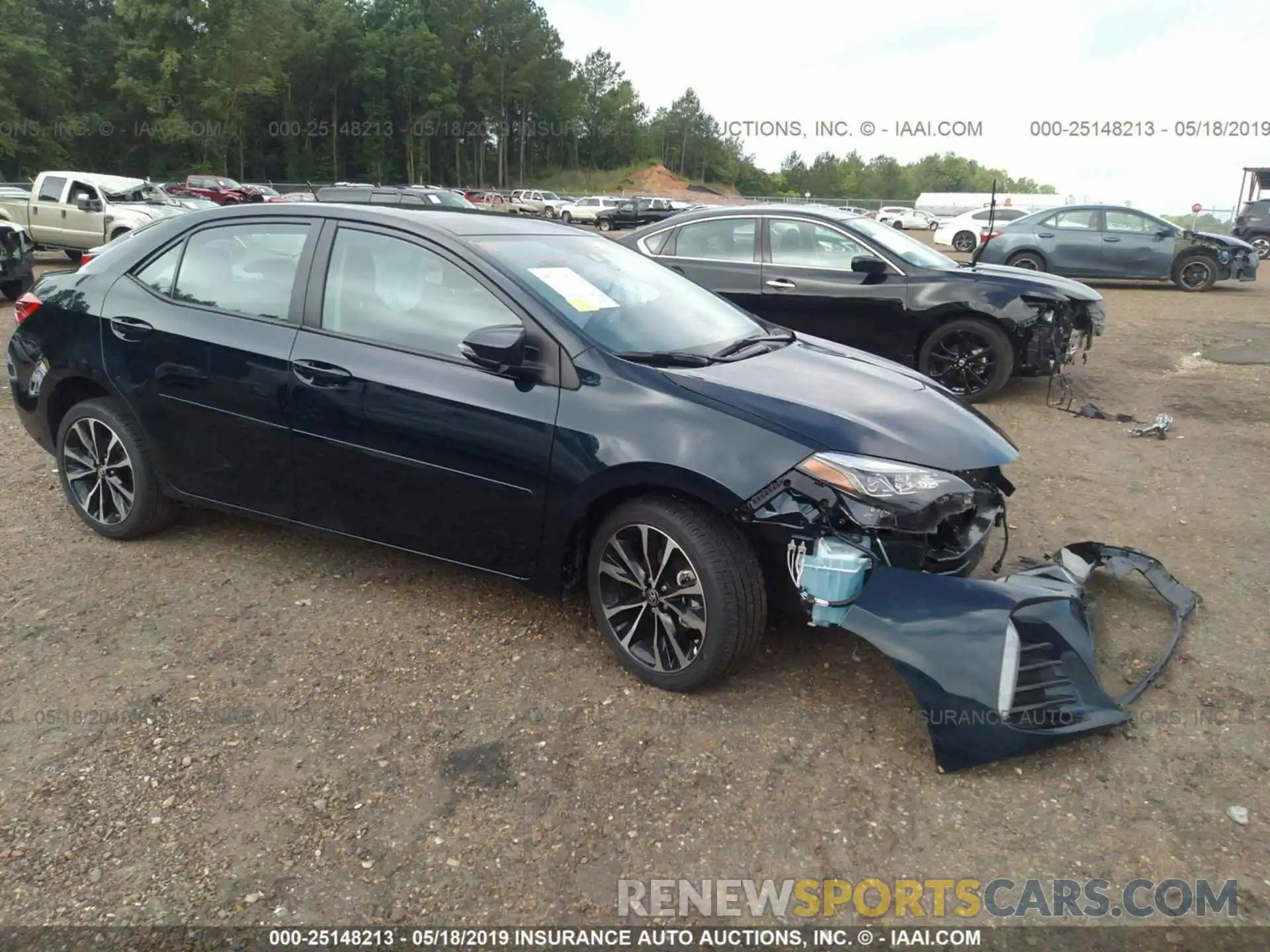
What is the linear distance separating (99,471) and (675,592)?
9.85 feet

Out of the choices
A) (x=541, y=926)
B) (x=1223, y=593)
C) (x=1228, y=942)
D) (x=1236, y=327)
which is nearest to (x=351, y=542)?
(x=541, y=926)

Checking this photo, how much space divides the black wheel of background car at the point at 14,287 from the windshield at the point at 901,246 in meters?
11.1

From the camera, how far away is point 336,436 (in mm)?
3576

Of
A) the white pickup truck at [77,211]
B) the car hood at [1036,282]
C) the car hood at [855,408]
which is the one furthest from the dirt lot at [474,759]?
the white pickup truck at [77,211]

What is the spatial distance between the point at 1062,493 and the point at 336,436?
13.3 feet

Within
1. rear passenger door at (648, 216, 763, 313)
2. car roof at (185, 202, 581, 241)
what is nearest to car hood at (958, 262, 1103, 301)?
rear passenger door at (648, 216, 763, 313)

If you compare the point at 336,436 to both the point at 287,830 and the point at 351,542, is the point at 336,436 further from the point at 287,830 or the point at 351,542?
the point at 287,830

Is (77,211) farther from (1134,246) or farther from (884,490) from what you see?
(1134,246)

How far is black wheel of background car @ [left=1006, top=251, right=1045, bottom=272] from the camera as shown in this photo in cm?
1567

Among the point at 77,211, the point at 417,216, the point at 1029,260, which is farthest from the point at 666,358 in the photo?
the point at 77,211

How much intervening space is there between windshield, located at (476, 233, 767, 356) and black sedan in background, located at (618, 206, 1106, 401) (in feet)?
11.0

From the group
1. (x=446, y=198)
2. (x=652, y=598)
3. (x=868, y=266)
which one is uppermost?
(x=446, y=198)

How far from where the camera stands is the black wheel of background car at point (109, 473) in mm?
4172

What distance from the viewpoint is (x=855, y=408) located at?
3240 mm
